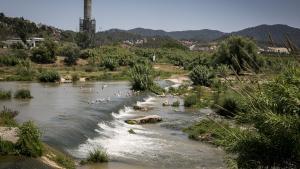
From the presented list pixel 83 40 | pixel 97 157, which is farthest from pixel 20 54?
pixel 97 157

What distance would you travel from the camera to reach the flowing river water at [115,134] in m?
21.2

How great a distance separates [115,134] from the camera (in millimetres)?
27734

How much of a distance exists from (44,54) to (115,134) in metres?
62.8

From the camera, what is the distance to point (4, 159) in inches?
650

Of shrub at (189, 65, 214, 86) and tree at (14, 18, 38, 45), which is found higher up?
tree at (14, 18, 38, 45)

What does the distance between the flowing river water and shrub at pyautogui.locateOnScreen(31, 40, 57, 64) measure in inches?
1825

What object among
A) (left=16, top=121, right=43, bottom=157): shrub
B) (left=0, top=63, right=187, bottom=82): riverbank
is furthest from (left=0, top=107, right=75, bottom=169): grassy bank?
(left=0, top=63, right=187, bottom=82): riverbank

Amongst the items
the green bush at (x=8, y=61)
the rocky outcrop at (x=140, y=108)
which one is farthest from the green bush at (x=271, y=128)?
the green bush at (x=8, y=61)

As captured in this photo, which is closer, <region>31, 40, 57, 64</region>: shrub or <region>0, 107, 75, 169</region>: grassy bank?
<region>0, 107, 75, 169</region>: grassy bank

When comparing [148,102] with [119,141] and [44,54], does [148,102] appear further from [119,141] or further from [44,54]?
[44,54]

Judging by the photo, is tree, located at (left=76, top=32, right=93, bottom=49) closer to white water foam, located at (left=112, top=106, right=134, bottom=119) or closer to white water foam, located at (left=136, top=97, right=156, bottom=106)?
white water foam, located at (left=136, top=97, right=156, bottom=106)

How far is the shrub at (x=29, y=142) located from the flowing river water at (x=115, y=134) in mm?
587

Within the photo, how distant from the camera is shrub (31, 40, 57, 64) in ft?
288

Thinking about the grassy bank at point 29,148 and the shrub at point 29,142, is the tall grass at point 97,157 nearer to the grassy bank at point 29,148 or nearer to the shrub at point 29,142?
the grassy bank at point 29,148
